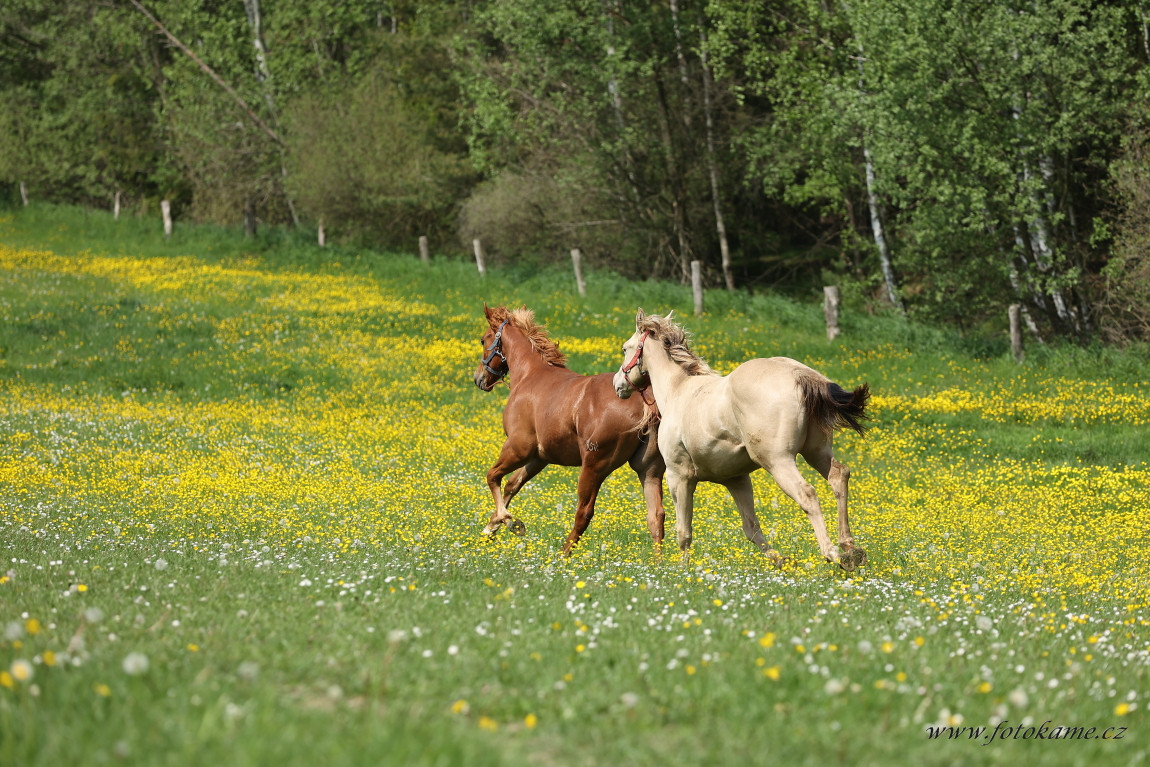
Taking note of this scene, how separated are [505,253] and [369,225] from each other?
6.45 meters

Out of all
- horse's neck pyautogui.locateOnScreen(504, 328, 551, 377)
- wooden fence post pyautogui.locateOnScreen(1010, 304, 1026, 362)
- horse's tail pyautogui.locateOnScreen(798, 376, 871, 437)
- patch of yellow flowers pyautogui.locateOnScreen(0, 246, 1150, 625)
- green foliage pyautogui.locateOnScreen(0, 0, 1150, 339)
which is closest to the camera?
horse's tail pyautogui.locateOnScreen(798, 376, 871, 437)

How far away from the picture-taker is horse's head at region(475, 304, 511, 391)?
43.8 ft

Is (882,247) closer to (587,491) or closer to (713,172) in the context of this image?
(713,172)

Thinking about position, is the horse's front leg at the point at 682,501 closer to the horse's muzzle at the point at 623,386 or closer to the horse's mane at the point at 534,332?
the horse's muzzle at the point at 623,386

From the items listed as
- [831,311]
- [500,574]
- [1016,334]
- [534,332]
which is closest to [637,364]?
[534,332]

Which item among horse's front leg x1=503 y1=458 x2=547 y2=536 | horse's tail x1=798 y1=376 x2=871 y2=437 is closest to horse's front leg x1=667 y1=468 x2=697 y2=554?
horse's tail x1=798 y1=376 x2=871 y2=437

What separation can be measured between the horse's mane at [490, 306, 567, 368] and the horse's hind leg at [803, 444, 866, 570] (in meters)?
3.82

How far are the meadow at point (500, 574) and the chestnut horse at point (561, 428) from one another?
66 centimetres

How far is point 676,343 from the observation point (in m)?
→ 11.0

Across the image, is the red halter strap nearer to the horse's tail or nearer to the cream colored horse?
the cream colored horse

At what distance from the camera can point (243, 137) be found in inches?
2026

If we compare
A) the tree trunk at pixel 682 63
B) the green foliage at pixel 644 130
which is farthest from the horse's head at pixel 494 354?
the tree trunk at pixel 682 63

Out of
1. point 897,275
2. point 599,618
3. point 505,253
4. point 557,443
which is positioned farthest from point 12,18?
point 599,618

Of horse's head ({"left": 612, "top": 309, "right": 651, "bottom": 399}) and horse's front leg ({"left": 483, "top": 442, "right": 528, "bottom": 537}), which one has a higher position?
horse's head ({"left": 612, "top": 309, "right": 651, "bottom": 399})
